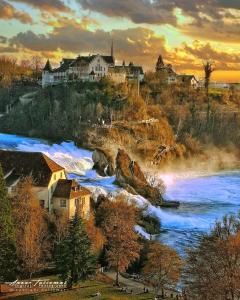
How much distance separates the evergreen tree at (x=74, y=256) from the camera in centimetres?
3966

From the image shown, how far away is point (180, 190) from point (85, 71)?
5869 centimetres

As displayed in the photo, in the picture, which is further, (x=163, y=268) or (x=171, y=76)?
(x=171, y=76)

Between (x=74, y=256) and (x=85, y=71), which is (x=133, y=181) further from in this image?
(x=85, y=71)

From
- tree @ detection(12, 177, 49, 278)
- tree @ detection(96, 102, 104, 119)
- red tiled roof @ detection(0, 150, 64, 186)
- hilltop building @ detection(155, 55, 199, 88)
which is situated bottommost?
tree @ detection(12, 177, 49, 278)

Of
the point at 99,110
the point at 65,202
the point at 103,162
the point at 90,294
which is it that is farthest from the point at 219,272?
the point at 99,110

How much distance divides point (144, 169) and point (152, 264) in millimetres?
57843

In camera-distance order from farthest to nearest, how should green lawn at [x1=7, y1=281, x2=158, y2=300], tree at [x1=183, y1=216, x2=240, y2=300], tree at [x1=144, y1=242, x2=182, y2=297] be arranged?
tree at [x1=144, y1=242, x2=182, y2=297]
green lawn at [x1=7, y1=281, x2=158, y2=300]
tree at [x1=183, y1=216, x2=240, y2=300]

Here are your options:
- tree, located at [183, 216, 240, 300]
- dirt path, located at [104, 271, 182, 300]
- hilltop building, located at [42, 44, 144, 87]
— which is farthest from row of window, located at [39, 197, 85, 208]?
hilltop building, located at [42, 44, 144, 87]

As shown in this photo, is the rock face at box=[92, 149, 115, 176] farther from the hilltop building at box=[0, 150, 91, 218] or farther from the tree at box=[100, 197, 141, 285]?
the hilltop building at box=[0, 150, 91, 218]

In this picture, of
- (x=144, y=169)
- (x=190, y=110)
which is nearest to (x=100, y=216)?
(x=144, y=169)

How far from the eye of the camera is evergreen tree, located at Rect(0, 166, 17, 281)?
3775 cm

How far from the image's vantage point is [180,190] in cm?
8456

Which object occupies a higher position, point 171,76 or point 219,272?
point 171,76

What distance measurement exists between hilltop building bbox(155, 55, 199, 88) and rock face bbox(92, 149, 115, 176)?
207 ft
